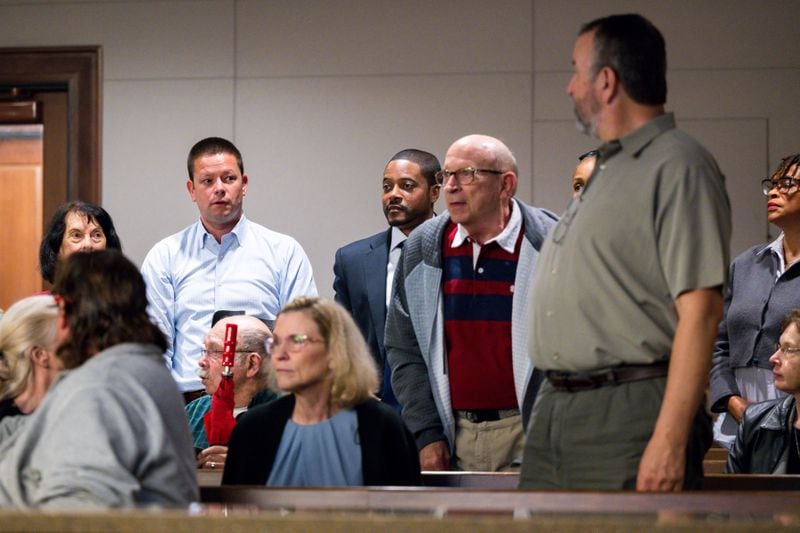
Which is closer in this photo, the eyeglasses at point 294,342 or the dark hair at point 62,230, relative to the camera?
the eyeglasses at point 294,342

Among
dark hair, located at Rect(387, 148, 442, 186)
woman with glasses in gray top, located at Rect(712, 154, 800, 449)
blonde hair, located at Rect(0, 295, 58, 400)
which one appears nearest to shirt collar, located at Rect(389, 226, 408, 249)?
dark hair, located at Rect(387, 148, 442, 186)

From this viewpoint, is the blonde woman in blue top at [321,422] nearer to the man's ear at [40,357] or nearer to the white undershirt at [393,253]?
the man's ear at [40,357]

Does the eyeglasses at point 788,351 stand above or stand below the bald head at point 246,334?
below

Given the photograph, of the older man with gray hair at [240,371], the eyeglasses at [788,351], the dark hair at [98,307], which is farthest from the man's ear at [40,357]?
the eyeglasses at [788,351]

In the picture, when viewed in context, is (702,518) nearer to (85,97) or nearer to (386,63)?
(386,63)

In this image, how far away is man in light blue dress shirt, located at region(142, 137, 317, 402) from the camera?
4.32 metres

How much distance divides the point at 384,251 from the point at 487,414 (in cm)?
112

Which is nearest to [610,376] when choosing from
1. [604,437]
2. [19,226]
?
[604,437]

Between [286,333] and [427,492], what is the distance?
863 mm

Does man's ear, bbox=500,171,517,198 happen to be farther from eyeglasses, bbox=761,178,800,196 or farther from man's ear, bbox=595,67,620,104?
eyeglasses, bbox=761,178,800,196

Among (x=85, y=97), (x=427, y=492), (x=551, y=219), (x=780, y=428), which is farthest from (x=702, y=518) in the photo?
(x=85, y=97)

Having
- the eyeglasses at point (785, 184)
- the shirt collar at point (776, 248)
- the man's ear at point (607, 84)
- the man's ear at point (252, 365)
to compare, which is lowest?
the man's ear at point (252, 365)

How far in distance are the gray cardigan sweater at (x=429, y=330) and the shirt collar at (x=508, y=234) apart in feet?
0.05

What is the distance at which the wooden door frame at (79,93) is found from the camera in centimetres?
541
